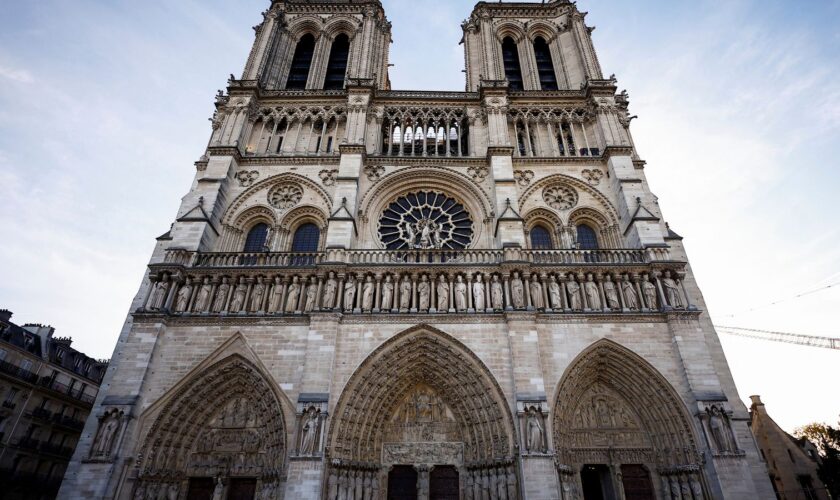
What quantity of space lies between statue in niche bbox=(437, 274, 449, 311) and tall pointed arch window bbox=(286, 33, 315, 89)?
1242cm

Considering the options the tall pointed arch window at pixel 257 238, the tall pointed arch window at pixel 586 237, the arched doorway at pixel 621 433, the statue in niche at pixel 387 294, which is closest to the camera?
the arched doorway at pixel 621 433

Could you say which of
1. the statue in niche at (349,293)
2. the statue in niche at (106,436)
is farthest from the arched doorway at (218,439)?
the statue in niche at (349,293)

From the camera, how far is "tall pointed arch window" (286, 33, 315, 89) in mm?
20266

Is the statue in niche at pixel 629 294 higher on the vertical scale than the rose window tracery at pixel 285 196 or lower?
lower

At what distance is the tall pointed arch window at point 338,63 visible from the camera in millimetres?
20453

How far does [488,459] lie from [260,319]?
22.3 feet

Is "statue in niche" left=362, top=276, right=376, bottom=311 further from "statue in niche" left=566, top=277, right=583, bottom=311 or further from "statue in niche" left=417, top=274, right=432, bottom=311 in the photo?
"statue in niche" left=566, top=277, right=583, bottom=311

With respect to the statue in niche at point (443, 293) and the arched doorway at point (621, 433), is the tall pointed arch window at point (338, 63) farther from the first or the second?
the arched doorway at point (621, 433)

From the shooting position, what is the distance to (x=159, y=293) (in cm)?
1223

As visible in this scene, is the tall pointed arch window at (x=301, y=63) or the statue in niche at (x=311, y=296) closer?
the statue in niche at (x=311, y=296)

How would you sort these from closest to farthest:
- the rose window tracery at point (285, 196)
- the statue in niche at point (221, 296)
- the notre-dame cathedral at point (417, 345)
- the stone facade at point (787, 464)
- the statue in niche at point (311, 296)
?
the notre-dame cathedral at point (417, 345) → the statue in niche at point (311, 296) → the statue in niche at point (221, 296) → the rose window tracery at point (285, 196) → the stone facade at point (787, 464)

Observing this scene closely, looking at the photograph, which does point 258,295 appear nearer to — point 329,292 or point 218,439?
point 329,292

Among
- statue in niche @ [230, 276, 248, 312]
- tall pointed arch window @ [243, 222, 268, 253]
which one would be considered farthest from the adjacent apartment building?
statue in niche @ [230, 276, 248, 312]

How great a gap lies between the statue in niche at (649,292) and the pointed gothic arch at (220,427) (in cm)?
983
